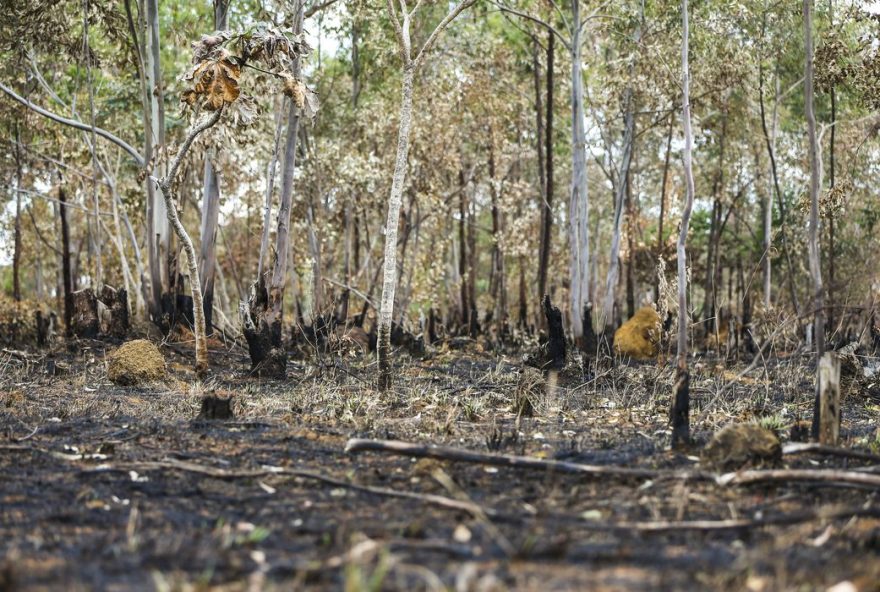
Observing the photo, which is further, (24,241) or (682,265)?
(24,241)

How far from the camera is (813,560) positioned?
3.31m

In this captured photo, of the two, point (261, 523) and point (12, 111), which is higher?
point (12, 111)

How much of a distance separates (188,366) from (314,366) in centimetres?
173

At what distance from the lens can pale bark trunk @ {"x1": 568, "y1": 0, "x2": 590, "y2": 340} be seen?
1644 centimetres

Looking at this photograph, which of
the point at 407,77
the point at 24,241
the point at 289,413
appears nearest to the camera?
the point at 289,413

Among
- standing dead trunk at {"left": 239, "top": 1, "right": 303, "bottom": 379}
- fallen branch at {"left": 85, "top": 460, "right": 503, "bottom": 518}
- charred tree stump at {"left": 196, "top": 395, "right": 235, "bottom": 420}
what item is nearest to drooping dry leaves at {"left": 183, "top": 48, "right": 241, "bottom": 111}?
standing dead trunk at {"left": 239, "top": 1, "right": 303, "bottom": 379}

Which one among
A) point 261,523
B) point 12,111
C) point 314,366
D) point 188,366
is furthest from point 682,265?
point 12,111

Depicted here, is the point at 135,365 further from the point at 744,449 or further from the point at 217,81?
the point at 744,449

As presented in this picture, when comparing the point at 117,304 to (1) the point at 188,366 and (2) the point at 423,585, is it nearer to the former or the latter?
(1) the point at 188,366

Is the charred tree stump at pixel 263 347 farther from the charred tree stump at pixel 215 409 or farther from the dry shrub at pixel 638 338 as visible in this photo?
the dry shrub at pixel 638 338

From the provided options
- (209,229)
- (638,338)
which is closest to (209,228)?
(209,229)

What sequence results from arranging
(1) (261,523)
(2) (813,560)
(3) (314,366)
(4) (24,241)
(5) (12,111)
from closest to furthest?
(2) (813,560) → (1) (261,523) → (3) (314,366) → (5) (12,111) → (4) (24,241)

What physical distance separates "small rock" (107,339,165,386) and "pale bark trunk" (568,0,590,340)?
27.7 feet

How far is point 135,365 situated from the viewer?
374 inches
